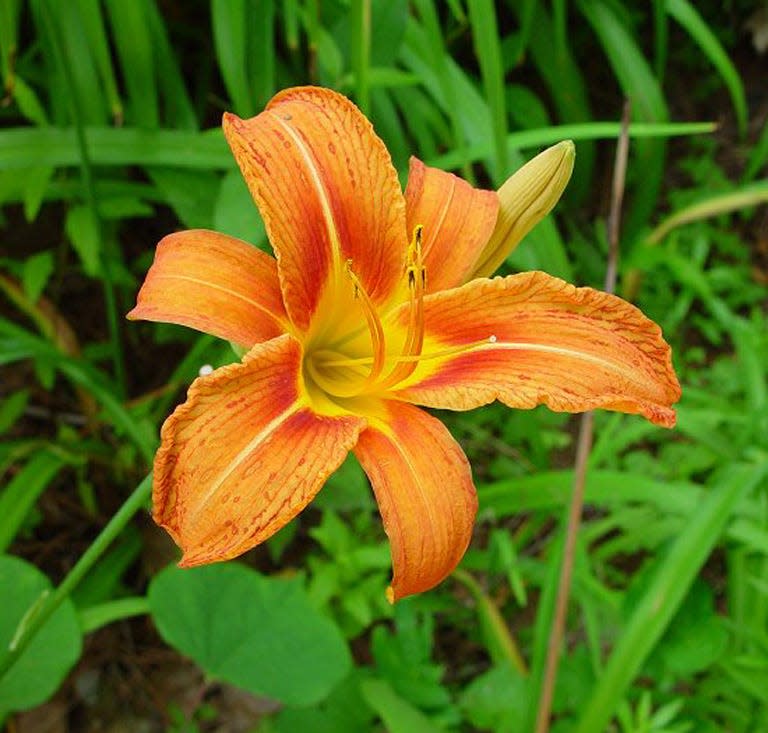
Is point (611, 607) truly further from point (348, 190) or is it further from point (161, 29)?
point (161, 29)

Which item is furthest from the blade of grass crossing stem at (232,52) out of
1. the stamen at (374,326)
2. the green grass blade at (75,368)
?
the stamen at (374,326)

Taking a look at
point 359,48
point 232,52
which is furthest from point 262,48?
point 359,48

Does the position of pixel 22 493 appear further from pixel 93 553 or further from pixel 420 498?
pixel 420 498

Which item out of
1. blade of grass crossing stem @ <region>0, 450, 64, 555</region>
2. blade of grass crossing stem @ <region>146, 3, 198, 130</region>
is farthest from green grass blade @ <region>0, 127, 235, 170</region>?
blade of grass crossing stem @ <region>0, 450, 64, 555</region>

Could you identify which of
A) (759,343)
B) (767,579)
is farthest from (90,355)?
(759,343)

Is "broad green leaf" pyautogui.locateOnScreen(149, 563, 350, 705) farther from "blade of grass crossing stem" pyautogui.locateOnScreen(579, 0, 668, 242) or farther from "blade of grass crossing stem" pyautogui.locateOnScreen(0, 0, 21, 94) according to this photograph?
"blade of grass crossing stem" pyautogui.locateOnScreen(579, 0, 668, 242)
